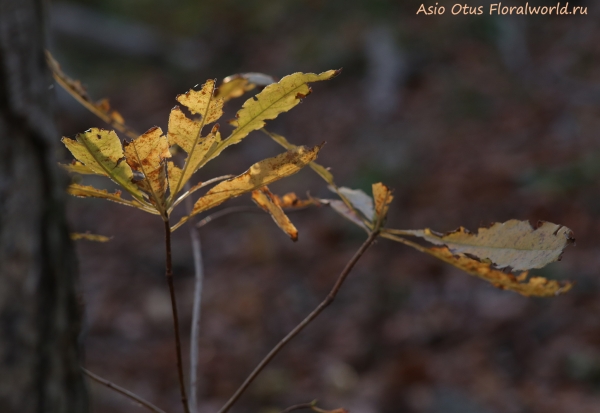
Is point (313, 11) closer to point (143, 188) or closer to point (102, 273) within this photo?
point (102, 273)

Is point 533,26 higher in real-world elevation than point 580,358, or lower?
higher

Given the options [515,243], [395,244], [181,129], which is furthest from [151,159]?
[395,244]

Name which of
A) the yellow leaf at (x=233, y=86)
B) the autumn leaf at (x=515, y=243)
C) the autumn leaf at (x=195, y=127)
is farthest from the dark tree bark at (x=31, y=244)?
the autumn leaf at (x=515, y=243)

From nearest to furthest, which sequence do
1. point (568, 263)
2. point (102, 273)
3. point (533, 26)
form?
point (568, 263)
point (102, 273)
point (533, 26)

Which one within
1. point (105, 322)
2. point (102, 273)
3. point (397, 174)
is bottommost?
point (105, 322)

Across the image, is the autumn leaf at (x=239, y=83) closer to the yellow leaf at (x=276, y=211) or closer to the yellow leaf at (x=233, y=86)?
the yellow leaf at (x=233, y=86)

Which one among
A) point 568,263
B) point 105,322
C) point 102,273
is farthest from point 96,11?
point 568,263
